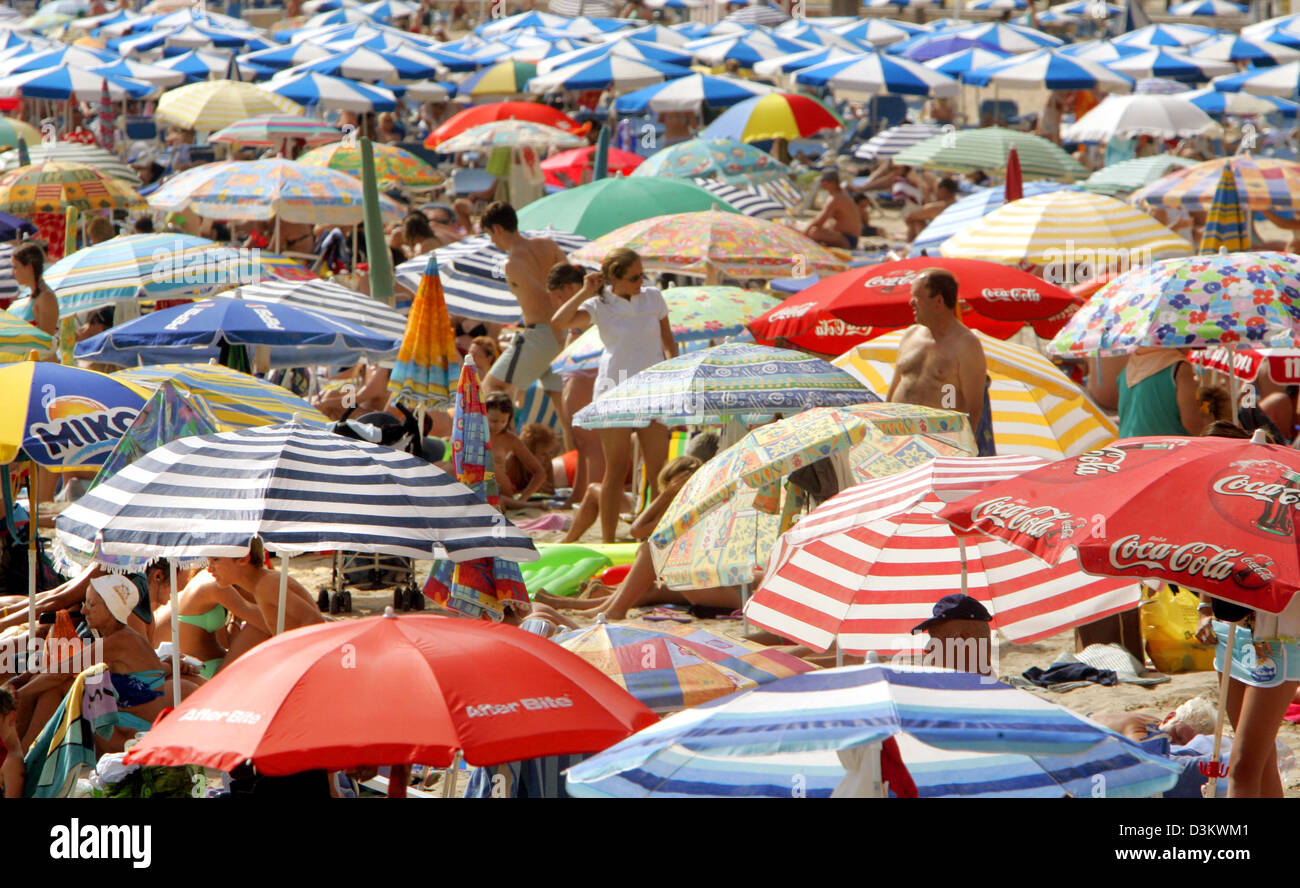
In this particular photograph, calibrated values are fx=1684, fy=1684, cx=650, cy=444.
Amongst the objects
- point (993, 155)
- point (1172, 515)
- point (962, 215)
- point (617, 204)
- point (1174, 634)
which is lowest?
point (993, 155)

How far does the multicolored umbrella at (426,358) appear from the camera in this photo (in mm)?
8180

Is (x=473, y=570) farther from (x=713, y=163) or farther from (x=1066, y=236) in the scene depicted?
(x=713, y=163)

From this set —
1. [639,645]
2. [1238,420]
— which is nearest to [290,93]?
[1238,420]

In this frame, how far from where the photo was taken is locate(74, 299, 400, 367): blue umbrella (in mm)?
8758

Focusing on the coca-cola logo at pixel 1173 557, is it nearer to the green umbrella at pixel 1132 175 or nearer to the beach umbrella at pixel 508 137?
the green umbrella at pixel 1132 175

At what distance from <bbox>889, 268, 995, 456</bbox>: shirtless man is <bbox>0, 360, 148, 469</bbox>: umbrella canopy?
327 cm

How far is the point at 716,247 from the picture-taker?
10.4 metres

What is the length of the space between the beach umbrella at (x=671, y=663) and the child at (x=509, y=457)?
4.91 metres

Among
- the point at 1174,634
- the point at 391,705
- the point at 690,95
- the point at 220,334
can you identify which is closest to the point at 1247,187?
the point at 1174,634

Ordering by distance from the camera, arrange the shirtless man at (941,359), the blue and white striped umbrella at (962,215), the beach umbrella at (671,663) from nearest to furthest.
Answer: the beach umbrella at (671,663)
the shirtless man at (941,359)
the blue and white striped umbrella at (962,215)

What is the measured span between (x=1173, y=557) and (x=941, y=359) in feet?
10.7

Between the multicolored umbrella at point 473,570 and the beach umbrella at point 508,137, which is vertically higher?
the multicolored umbrella at point 473,570

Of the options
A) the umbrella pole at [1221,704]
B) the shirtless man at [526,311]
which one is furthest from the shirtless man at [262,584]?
the shirtless man at [526,311]

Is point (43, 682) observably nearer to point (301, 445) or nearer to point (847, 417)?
point (301, 445)
